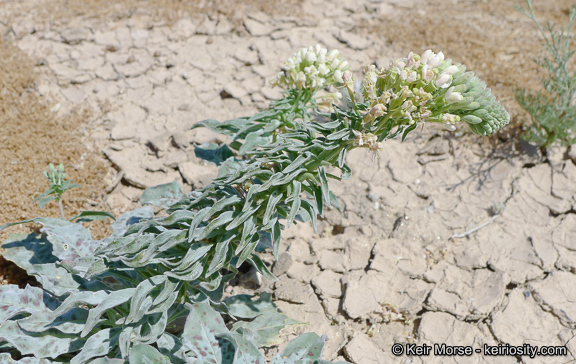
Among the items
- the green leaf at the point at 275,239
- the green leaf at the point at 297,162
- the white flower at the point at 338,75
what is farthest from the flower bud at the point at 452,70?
the green leaf at the point at 275,239

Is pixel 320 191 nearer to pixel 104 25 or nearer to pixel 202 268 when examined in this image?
pixel 202 268

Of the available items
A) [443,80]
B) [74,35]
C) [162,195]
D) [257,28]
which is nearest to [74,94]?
[74,35]

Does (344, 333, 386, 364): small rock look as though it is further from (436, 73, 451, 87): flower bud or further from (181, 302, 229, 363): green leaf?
(436, 73, 451, 87): flower bud

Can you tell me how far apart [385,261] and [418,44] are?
2642 millimetres

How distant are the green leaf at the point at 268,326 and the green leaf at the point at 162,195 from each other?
0.86 metres

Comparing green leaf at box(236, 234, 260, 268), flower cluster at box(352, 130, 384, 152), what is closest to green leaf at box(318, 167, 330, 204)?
flower cluster at box(352, 130, 384, 152)

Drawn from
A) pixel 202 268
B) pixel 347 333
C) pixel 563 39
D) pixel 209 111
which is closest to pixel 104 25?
pixel 209 111

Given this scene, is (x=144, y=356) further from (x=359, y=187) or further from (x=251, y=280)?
(x=359, y=187)

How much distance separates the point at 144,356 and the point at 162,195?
0.98m

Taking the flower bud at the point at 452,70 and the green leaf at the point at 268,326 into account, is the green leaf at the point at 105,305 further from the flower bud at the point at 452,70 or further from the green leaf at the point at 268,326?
the flower bud at the point at 452,70

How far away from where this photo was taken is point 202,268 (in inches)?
95.4

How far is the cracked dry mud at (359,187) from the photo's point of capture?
10.2 ft

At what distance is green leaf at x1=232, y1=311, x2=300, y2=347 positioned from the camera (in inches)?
113

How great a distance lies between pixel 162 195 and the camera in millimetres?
2895
